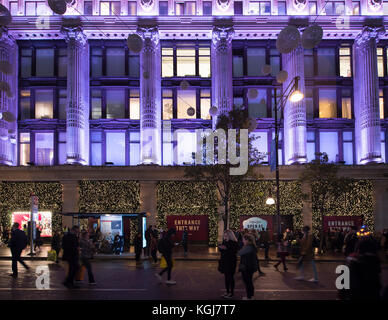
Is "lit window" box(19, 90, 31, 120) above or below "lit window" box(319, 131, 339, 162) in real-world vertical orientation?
above

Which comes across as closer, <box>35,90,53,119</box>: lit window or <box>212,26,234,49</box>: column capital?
<box>212,26,234,49</box>: column capital

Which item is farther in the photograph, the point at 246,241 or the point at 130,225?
the point at 130,225

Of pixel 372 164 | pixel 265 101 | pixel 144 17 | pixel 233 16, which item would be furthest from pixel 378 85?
pixel 144 17

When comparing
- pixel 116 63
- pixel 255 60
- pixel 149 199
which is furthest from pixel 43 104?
pixel 255 60

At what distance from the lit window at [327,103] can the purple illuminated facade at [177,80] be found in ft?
0.27

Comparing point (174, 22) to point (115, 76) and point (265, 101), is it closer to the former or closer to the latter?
point (115, 76)

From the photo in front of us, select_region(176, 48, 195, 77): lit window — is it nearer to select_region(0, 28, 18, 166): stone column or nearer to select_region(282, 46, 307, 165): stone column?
select_region(282, 46, 307, 165): stone column

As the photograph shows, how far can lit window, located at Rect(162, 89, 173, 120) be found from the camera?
111 feet

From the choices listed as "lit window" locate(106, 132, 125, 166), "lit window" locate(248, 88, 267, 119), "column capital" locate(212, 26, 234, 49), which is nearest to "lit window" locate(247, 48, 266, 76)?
"lit window" locate(248, 88, 267, 119)

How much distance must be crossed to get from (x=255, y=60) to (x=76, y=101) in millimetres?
15117

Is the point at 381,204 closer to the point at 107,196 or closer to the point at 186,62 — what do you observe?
the point at 186,62

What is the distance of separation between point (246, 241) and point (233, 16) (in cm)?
2557

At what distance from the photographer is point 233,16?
107ft

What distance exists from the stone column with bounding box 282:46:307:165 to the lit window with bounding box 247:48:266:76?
1.97 metres
